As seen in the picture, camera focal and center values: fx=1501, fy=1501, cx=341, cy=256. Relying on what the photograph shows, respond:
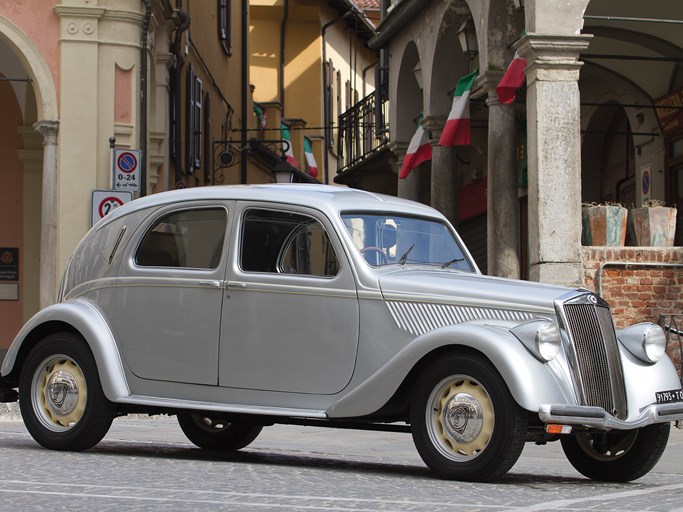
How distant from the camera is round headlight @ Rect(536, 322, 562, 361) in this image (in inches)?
300

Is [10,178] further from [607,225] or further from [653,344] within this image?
[653,344]

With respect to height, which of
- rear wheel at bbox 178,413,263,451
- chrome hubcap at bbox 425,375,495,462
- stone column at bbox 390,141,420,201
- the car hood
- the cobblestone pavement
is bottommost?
the cobblestone pavement

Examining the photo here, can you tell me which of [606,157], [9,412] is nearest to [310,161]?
[606,157]

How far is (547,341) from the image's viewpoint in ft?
25.1

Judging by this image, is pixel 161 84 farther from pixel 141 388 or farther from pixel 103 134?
pixel 141 388

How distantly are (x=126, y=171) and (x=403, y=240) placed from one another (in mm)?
11140

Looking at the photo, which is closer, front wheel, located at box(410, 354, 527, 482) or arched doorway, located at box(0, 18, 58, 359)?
front wheel, located at box(410, 354, 527, 482)

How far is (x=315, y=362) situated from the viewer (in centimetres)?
835

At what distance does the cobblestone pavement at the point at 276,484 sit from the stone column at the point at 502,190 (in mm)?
8197

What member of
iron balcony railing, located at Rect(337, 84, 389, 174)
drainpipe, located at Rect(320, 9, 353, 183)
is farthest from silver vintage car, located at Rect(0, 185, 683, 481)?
drainpipe, located at Rect(320, 9, 353, 183)

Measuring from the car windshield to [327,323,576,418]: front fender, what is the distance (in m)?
0.77

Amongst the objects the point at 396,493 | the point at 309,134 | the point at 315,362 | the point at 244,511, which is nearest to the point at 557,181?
the point at 315,362

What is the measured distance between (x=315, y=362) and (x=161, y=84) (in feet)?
56.3

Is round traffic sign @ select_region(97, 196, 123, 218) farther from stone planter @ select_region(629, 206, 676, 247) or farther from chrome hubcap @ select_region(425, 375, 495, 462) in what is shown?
chrome hubcap @ select_region(425, 375, 495, 462)
